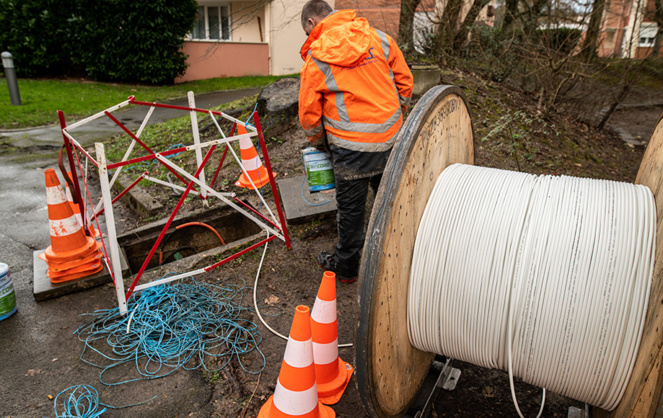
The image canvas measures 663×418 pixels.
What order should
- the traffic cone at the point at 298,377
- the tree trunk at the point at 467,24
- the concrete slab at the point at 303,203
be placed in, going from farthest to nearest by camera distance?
the tree trunk at the point at 467,24, the concrete slab at the point at 303,203, the traffic cone at the point at 298,377

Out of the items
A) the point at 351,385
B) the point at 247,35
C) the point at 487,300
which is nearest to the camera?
the point at 487,300

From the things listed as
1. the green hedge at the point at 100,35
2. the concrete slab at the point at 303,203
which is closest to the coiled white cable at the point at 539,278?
the concrete slab at the point at 303,203

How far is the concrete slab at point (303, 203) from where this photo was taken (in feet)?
15.7

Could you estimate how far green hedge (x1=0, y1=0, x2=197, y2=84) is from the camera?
13992 mm

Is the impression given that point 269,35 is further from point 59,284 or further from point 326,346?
point 326,346

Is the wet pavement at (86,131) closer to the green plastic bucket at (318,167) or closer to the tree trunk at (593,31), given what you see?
the green plastic bucket at (318,167)

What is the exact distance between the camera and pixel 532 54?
816 cm

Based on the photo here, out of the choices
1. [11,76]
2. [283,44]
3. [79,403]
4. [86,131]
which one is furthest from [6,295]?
[283,44]

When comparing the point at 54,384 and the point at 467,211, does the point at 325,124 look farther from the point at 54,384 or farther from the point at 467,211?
the point at 54,384

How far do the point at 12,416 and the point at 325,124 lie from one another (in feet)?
9.45

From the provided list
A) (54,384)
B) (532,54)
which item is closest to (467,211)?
(54,384)

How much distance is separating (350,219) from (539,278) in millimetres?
1921

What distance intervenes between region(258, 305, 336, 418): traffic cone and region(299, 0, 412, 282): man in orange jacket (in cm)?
152

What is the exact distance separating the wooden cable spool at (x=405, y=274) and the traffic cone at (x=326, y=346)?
50 centimetres
